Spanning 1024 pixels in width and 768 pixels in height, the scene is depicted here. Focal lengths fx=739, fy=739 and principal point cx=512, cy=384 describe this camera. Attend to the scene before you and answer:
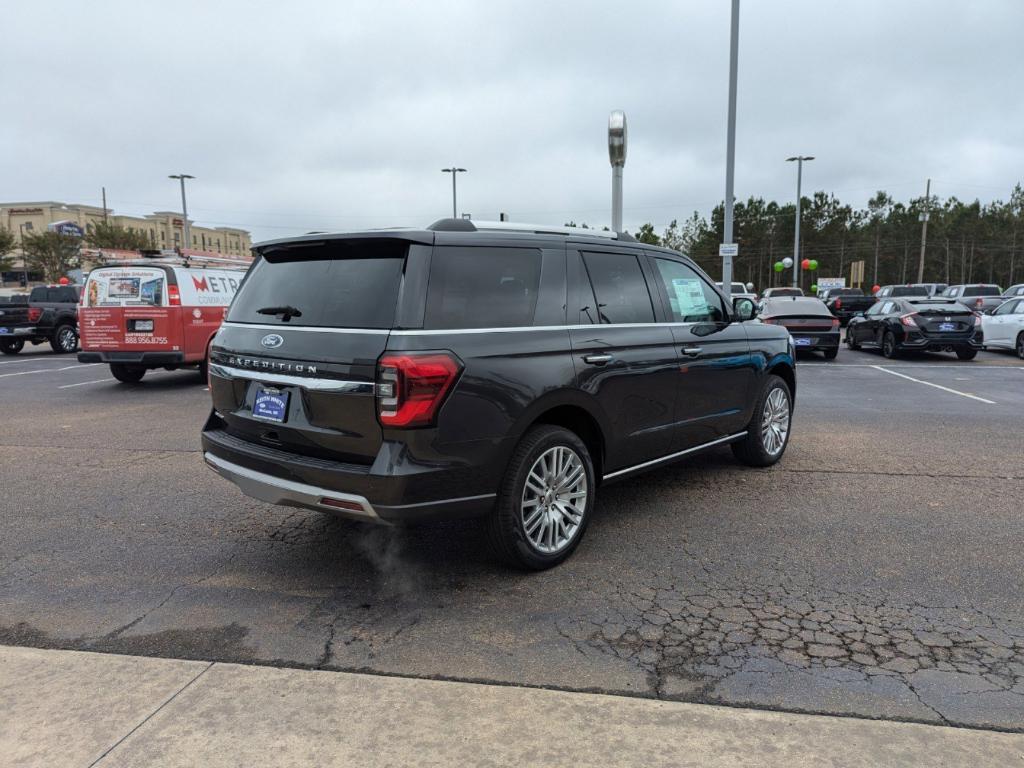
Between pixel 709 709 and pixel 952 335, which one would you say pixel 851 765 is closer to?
pixel 709 709

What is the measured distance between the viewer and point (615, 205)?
42.5ft

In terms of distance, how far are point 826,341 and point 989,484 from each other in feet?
36.5

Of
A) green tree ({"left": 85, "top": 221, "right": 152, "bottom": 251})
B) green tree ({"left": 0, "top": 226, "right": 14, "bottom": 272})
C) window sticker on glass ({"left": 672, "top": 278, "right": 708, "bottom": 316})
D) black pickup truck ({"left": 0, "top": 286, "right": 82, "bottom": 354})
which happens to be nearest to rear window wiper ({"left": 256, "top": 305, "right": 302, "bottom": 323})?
window sticker on glass ({"left": 672, "top": 278, "right": 708, "bottom": 316})

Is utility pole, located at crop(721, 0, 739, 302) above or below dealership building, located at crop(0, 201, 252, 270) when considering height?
below

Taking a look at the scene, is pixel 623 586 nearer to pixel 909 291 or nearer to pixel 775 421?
pixel 775 421

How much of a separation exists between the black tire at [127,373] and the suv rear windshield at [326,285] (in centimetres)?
943

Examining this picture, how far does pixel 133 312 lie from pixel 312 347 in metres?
8.94

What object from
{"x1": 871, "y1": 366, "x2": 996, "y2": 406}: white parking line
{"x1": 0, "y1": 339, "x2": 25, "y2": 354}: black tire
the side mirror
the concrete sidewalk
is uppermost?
the side mirror

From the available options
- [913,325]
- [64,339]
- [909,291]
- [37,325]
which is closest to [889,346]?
[913,325]

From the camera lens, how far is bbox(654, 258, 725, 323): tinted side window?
5.21 meters

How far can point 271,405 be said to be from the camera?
3863mm

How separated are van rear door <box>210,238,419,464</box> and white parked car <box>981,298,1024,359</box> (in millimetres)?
17487

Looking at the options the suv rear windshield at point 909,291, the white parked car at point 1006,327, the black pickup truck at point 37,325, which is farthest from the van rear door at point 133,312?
the suv rear windshield at point 909,291

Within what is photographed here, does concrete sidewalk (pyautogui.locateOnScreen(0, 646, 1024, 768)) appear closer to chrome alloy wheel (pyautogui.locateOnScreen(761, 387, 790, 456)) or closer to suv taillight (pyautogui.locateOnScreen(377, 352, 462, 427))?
suv taillight (pyautogui.locateOnScreen(377, 352, 462, 427))
